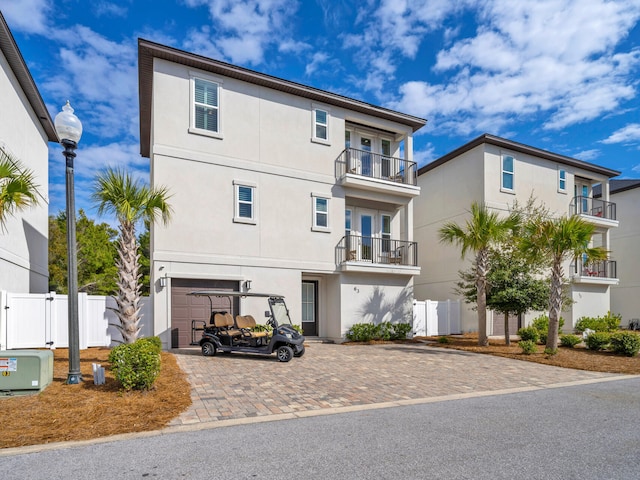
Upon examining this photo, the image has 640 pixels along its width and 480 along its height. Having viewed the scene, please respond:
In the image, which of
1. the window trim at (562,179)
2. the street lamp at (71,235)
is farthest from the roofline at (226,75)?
the window trim at (562,179)

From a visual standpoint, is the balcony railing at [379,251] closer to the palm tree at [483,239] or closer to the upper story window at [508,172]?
the palm tree at [483,239]

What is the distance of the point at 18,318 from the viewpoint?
11945mm

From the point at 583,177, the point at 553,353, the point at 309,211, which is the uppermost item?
the point at 583,177

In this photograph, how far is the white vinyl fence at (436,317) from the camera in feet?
62.0

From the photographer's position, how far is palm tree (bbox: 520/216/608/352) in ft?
43.1

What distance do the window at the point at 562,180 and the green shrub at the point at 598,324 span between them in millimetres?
7119

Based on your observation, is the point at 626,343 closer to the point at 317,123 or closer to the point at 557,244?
the point at 557,244

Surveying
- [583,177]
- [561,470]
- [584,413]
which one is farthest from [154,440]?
[583,177]

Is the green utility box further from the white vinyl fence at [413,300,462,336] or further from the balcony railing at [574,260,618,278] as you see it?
the balcony railing at [574,260,618,278]

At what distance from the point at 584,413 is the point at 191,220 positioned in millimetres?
11765

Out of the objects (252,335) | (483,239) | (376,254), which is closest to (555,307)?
(483,239)

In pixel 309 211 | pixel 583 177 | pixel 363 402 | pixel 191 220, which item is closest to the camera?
pixel 363 402

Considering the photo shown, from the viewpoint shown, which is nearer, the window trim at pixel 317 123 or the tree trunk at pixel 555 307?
the tree trunk at pixel 555 307

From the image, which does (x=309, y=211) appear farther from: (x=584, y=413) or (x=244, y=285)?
(x=584, y=413)
